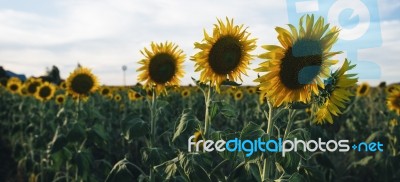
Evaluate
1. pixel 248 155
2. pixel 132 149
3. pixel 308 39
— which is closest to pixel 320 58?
pixel 308 39

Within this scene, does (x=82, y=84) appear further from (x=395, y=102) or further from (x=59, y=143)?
(x=395, y=102)

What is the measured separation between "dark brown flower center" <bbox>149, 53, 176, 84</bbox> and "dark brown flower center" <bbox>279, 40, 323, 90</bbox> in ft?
Answer: 5.39

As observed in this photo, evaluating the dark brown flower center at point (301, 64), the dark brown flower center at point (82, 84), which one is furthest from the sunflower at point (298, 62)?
the dark brown flower center at point (82, 84)

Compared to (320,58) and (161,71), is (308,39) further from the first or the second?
(161,71)

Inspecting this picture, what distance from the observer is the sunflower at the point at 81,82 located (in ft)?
18.7

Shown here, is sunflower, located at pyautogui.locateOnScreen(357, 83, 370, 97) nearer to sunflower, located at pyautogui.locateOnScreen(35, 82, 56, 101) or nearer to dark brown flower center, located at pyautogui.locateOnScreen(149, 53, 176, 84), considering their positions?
sunflower, located at pyautogui.locateOnScreen(35, 82, 56, 101)

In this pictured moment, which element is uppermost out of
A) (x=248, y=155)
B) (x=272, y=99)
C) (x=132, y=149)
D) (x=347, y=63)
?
(x=347, y=63)

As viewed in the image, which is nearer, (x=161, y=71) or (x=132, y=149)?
(x=161, y=71)

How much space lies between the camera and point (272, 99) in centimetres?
234

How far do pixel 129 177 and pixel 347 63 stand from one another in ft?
5.90

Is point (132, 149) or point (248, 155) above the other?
point (248, 155)

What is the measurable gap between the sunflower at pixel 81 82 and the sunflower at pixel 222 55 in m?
2.95

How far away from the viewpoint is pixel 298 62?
7.57ft

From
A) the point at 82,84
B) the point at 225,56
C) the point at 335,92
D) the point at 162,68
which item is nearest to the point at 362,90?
the point at 82,84
